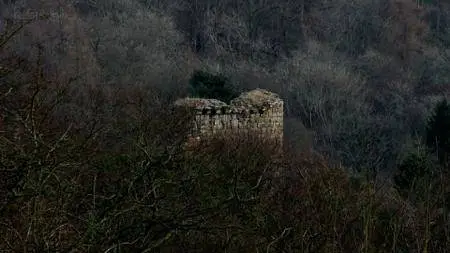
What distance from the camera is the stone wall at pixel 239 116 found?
47.9 feet

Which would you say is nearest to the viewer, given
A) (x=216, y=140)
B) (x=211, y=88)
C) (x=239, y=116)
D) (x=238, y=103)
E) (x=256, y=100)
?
(x=216, y=140)

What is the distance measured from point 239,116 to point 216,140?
109 centimetres

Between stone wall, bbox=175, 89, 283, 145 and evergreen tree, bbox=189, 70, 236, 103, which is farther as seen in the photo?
evergreen tree, bbox=189, 70, 236, 103

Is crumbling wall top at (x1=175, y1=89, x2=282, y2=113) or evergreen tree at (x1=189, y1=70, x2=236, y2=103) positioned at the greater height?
crumbling wall top at (x1=175, y1=89, x2=282, y2=113)

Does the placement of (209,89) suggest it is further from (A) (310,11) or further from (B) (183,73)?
(A) (310,11)

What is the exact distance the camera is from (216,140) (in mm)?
14250

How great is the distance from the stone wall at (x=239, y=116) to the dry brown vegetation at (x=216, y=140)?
58cm

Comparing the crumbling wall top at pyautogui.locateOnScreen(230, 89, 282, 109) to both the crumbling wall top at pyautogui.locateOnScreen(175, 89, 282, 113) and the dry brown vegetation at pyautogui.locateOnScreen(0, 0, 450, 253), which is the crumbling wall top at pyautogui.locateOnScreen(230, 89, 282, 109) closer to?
the crumbling wall top at pyautogui.locateOnScreen(175, 89, 282, 113)

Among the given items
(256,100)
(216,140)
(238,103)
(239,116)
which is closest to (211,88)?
(256,100)

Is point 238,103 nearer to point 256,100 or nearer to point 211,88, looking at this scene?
point 256,100

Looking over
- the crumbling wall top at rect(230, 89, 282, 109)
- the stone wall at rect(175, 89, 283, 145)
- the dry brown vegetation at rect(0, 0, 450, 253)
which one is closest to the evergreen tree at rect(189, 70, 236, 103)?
the dry brown vegetation at rect(0, 0, 450, 253)

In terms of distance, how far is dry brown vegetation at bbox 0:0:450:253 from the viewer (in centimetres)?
474

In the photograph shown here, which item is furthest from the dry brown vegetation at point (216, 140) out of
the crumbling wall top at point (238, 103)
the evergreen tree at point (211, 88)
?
the evergreen tree at point (211, 88)

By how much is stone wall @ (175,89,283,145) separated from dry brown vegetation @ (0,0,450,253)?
1.90 ft
